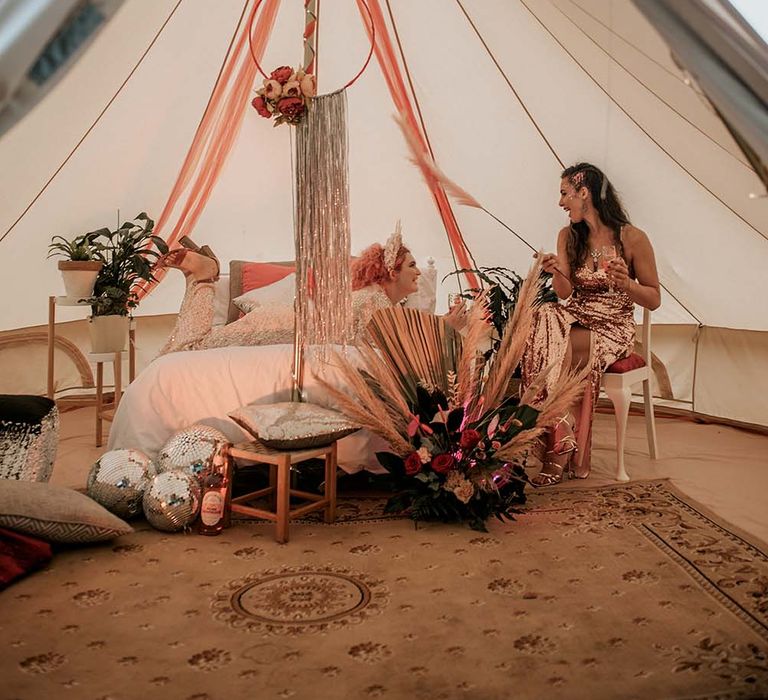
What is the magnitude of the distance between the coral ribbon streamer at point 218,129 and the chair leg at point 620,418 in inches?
93.7

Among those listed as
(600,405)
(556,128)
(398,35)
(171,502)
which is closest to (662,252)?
(556,128)

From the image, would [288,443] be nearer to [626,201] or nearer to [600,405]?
[626,201]

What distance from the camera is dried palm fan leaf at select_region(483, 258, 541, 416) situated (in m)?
3.03

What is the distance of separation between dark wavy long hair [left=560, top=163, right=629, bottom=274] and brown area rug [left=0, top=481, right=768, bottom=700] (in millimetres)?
1363

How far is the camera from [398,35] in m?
4.34

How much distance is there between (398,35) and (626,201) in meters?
1.48

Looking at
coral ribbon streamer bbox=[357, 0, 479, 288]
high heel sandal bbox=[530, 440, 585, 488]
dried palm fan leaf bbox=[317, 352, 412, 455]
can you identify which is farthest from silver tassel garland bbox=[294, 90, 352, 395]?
high heel sandal bbox=[530, 440, 585, 488]

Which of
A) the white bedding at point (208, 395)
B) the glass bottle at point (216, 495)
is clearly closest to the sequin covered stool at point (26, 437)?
the white bedding at point (208, 395)

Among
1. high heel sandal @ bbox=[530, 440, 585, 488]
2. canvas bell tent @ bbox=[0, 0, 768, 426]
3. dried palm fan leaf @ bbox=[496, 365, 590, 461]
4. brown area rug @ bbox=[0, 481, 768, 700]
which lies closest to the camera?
brown area rug @ bbox=[0, 481, 768, 700]

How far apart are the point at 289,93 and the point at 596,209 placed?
160 cm

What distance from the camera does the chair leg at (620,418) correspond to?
12.1ft

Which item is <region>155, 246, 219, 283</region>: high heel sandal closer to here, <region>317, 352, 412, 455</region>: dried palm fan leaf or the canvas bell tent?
the canvas bell tent

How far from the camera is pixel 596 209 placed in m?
3.91

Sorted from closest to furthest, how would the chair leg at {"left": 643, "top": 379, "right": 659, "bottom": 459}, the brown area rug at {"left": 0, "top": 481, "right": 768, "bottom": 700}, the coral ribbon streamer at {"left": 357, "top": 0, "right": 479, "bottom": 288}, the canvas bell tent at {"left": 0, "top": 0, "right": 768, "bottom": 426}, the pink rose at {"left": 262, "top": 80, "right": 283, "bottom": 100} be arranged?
the brown area rug at {"left": 0, "top": 481, "right": 768, "bottom": 700}
the pink rose at {"left": 262, "top": 80, "right": 283, "bottom": 100}
the canvas bell tent at {"left": 0, "top": 0, "right": 768, "bottom": 426}
the chair leg at {"left": 643, "top": 379, "right": 659, "bottom": 459}
the coral ribbon streamer at {"left": 357, "top": 0, "right": 479, "bottom": 288}
